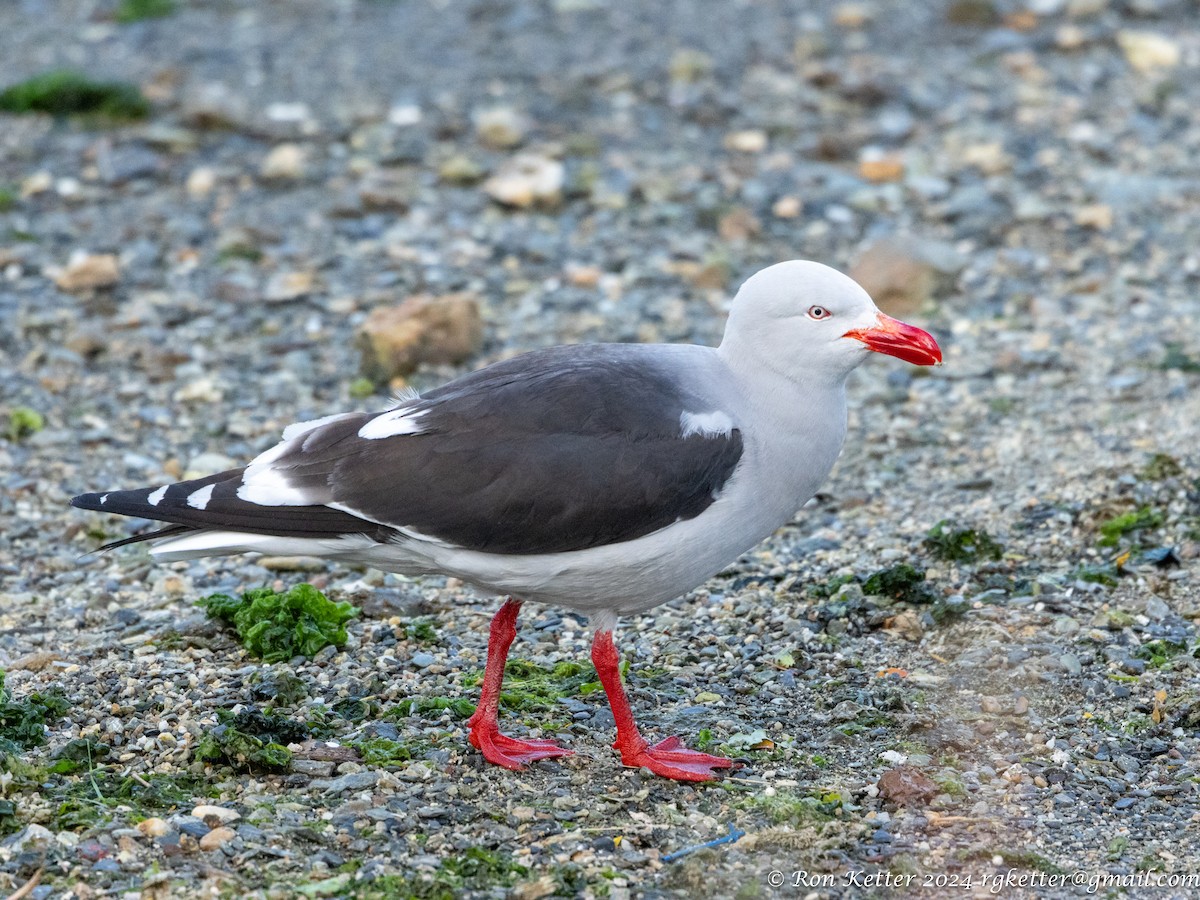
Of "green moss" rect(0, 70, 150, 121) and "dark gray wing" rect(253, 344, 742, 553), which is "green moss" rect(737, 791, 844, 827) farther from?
"green moss" rect(0, 70, 150, 121)

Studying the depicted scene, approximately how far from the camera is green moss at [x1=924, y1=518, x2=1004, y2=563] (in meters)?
6.52

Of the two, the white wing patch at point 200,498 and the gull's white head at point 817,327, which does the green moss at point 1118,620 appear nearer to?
the gull's white head at point 817,327

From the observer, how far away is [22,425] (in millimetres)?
7871

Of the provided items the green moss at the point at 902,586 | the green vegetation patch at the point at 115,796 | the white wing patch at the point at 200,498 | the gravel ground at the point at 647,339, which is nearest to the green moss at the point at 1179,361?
the gravel ground at the point at 647,339

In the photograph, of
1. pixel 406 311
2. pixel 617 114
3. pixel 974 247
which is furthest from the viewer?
pixel 617 114

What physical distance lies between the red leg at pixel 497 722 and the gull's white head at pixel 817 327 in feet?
4.19

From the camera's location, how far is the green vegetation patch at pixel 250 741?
4945 mm

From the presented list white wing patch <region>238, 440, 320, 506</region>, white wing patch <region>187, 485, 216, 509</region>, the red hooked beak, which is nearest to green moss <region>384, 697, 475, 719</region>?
white wing patch <region>238, 440, 320, 506</region>

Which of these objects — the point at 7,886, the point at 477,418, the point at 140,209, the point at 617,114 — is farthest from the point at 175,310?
the point at 7,886

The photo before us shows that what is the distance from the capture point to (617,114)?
11289 mm

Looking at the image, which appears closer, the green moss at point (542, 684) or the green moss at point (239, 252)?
the green moss at point (542, 684)

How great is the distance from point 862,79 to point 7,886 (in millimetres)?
9087

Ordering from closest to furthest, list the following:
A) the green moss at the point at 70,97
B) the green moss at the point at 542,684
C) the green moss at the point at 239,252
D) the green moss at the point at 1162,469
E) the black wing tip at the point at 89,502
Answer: the black wing tip at the point at 89,502
the green moss at the point at 542,684
the green moss at the point at 1162,469
the green moss at the point at 239,252
the green moss at the point at 70,97

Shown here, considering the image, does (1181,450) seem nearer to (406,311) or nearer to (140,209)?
(406,311)
